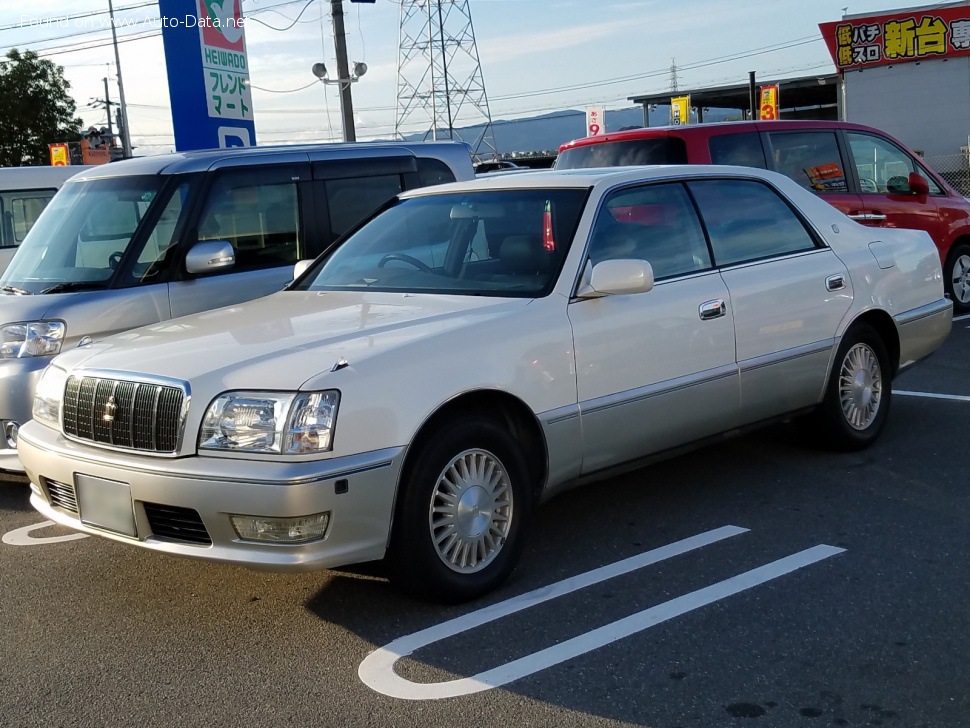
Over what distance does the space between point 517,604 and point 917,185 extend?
769 cm

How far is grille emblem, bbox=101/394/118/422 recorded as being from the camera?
3.90m

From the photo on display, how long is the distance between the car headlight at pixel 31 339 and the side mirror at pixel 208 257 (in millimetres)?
806

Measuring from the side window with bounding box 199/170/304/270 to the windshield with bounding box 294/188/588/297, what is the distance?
1.40 meters

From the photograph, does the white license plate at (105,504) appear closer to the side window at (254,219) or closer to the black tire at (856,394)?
the side window at (254,219)

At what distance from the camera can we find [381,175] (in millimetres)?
7449

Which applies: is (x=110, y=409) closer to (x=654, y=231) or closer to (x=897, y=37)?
(x=654, y=231)

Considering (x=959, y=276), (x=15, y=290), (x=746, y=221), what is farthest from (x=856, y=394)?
(x=959, y=276)

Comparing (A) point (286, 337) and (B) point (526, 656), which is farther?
(A) point (286, 337)

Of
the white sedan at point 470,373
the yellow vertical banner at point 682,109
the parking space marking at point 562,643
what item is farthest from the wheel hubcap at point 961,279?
the yellow vertical banner at point 682,109

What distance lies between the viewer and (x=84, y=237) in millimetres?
6453

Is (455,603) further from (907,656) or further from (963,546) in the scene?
(963,546)

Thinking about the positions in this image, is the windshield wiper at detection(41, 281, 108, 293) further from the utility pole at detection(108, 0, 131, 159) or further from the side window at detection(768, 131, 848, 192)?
the utility pole at detection(108, 0, 131, 159)

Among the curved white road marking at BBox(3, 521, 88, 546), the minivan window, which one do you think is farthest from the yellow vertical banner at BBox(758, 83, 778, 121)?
the curved white road marking at BBox(3, 521, 88, 546)

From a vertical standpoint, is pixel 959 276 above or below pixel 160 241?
below
